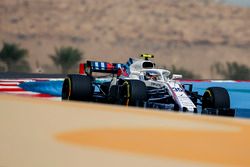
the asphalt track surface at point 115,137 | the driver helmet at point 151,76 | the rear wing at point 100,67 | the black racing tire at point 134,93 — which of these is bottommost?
the asphalt track surface at point 115,137

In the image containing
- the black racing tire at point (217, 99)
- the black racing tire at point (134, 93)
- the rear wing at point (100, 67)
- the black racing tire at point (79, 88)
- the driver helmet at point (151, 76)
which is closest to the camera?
the black racing tire at point (134, 93)

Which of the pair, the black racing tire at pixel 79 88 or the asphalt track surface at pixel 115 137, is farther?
the black racing tire at pixel 79 88

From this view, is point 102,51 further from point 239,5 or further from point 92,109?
point 92,109

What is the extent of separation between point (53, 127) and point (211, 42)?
4671cm

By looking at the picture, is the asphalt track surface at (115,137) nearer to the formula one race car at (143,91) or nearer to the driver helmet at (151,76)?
the formula one race car at (143,91)

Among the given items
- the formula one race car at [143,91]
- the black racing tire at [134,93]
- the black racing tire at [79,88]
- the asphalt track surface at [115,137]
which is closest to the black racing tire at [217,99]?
the formula one race car at [143,91]

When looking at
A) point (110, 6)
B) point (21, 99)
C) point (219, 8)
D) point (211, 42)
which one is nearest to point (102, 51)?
point (110, 6)

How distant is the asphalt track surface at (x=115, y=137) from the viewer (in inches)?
113

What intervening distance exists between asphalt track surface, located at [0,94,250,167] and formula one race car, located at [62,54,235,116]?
3060 mm

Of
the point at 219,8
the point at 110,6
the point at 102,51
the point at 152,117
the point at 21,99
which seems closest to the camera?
the point at 152,117

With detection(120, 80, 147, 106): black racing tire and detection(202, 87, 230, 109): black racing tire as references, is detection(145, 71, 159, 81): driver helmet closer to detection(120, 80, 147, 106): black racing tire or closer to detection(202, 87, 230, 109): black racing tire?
detection(202, 87, 230, 109): black racing tire

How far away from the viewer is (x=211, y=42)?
49219mm

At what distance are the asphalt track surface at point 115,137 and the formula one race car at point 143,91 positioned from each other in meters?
3.06

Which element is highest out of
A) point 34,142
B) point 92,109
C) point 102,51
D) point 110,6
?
point 110,6
